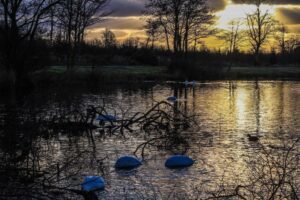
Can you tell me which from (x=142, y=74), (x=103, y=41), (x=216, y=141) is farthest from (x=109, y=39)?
(x=216, y=141)

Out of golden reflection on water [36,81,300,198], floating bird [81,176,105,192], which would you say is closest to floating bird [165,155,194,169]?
golden reflection on water [36,81,300,198]

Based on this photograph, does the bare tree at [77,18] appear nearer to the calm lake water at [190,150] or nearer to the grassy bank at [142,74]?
the grassy bank at [142,74]

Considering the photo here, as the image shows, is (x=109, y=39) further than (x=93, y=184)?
Yes

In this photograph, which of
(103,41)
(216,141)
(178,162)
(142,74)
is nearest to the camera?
(178,162)

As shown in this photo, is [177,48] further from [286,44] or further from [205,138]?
[286,44]

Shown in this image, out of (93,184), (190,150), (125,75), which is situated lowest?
(190,150)

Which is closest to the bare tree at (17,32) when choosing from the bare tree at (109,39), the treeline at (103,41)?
the treeline at (103,41)

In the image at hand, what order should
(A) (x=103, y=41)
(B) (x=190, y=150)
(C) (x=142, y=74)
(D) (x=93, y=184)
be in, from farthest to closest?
(A) (x=103, y=41)
(C) (x=142, y=74)
(B) (x=190, y=150)
(D) (x=93, y=184)

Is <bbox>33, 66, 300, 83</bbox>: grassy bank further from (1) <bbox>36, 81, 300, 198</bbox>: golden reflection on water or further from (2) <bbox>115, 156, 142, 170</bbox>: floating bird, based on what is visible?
(2) <bbox>115, 156, 142, 170</bbox>: floating bird

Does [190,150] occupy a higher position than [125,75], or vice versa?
[125,75]

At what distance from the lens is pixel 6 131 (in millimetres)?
15727

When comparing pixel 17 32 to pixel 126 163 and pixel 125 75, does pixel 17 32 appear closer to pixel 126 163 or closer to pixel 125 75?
pixel 125 75

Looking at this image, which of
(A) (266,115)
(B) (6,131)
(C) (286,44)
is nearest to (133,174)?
(B) (6,131)

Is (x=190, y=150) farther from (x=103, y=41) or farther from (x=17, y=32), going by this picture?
(x=103, y=41)
